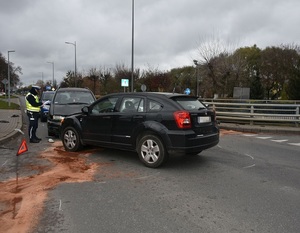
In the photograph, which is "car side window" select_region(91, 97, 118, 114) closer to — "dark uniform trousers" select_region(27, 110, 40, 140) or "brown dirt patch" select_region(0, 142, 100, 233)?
"brown dirt patch" select_region(0, 142, 100, 233)

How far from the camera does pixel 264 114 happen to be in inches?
562

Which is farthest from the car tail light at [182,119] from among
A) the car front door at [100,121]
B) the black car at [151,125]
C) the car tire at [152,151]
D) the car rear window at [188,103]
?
the car front door at [100,121]

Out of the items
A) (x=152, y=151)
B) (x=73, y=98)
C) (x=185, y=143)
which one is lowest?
(x=152, y=151)

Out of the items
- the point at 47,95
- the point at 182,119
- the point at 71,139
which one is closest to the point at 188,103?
the point at 182,119

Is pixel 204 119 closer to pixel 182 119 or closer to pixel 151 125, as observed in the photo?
pixel 182 119

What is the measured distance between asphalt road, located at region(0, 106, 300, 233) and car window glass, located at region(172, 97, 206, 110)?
125 cm

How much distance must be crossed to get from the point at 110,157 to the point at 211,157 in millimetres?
2408

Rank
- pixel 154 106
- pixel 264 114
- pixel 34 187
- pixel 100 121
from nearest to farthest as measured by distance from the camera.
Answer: pixel 34 187, pixel 154 106, pixel 100 121, pixel 264 114

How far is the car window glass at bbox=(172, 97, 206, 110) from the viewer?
6496 mm

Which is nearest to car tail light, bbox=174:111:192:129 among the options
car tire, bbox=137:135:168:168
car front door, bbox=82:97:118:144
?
car tire, bbox=137:135:168:168

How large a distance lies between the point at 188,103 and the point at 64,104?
5.89 meters

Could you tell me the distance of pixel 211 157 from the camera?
7.62 m

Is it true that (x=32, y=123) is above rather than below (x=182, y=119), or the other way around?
below

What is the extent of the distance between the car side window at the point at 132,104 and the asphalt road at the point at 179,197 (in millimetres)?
1163
